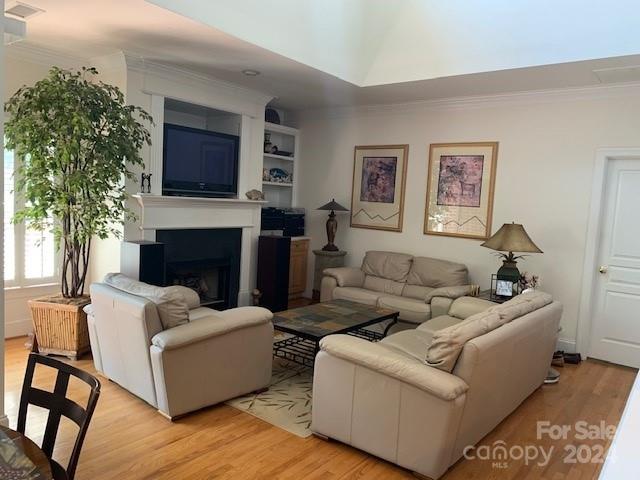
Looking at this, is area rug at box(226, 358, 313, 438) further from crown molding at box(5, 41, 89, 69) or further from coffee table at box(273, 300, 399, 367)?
crown molding at box(5, 41, 89, 69)

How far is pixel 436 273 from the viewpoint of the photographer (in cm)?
530

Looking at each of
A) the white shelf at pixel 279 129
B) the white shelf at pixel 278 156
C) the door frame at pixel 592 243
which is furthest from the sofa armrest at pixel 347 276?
the door frame at pixel 592 243

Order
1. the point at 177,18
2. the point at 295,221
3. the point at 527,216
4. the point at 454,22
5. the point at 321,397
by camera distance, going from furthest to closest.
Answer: the point at 295,221
the point at 527,216
the point at 454,22
the point at 177,18
the point at 321,397

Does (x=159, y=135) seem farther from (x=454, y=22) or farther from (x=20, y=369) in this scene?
(x=454, y=22)

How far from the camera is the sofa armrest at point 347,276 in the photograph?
5.57 m

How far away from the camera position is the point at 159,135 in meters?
4.72

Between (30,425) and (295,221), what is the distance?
4.21m

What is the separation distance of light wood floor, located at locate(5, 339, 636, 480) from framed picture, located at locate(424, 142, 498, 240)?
2.38 meters

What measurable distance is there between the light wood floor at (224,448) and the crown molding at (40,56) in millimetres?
2865

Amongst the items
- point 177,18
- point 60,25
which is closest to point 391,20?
point 177,18

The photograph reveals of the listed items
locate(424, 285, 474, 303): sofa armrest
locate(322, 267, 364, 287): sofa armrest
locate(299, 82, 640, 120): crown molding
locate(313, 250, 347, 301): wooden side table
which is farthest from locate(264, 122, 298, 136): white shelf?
locate(424, 285, 474, 303): sofa armrest

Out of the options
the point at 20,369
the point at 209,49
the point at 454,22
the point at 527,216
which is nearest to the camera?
the point at 20,369

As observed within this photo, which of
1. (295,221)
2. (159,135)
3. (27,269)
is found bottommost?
(27,269)

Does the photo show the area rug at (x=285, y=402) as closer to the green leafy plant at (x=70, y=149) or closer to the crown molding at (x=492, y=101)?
the green leafy plant at (x=70, y=149)
